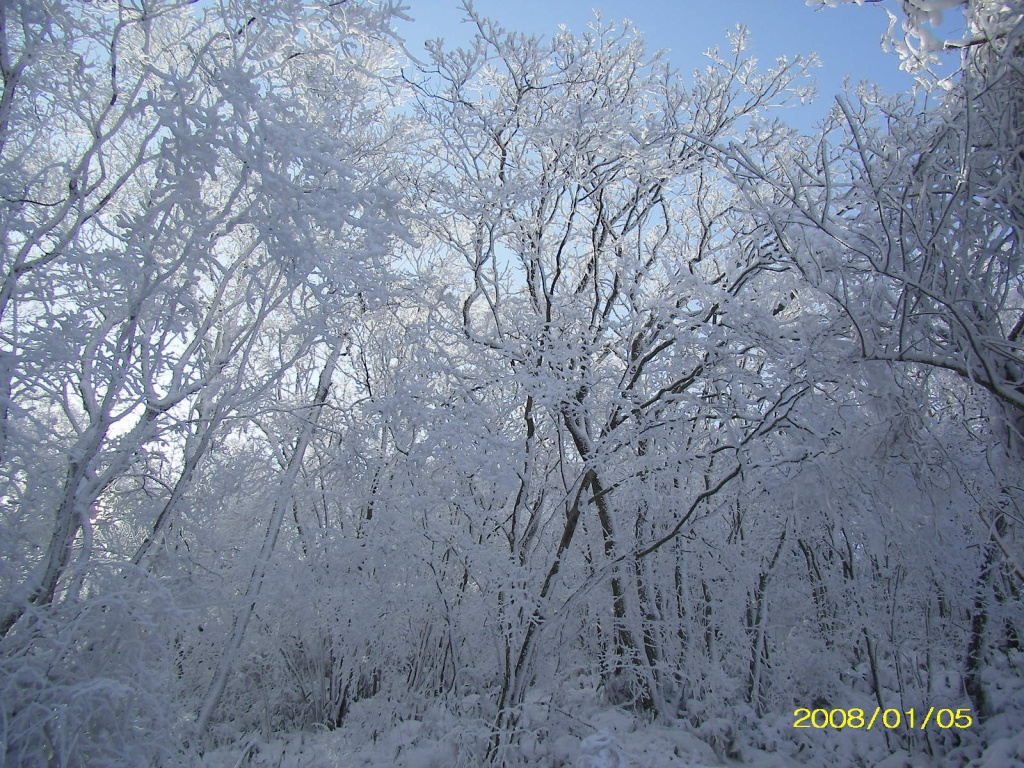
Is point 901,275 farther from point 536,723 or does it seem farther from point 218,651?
point 218,651

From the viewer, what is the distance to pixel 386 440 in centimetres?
700

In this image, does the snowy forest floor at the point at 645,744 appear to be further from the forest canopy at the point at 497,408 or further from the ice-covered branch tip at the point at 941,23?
the ice-covered branch tip at the point at 941,23

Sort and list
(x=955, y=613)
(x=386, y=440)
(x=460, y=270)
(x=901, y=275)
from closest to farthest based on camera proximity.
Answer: (x=901, y=275) → (x=386, y=440) → (x=955, y=613) → (x=460, y=270)

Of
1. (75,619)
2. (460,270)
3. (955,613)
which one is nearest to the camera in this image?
(75,619)

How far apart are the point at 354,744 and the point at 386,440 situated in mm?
3375

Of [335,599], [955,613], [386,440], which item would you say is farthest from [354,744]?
[955,613]
